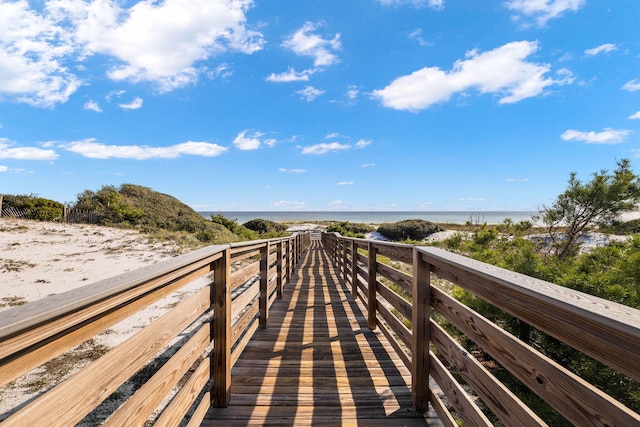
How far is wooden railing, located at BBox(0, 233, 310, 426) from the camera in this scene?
0.61 meters

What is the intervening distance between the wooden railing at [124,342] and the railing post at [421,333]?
3.92 ft

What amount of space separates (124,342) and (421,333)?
1548 millimetres

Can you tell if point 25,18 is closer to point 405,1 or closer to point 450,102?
point 405,1

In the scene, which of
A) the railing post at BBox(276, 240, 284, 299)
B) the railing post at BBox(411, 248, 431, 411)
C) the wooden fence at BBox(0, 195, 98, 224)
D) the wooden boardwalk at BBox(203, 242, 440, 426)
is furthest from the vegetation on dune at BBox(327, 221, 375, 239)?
the railing post at BBox(411, 248, 431, 411)

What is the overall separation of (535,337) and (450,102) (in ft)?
59.3

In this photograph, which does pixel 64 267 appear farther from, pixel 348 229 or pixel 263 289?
pixel 348 229

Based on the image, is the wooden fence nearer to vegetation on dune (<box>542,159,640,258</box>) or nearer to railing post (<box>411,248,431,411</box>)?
railing post (<box>411,248,431,411</box>)

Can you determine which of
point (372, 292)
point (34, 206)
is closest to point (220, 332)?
point (372, 292)

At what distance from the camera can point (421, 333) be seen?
182 centimetres

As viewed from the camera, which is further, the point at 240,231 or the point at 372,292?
the point at 240,231

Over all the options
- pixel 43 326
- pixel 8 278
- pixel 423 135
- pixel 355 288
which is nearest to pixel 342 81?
pixel 423 135

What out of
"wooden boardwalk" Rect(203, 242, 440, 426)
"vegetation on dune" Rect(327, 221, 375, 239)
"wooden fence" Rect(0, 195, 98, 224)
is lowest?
"wooden boardwalk" Rect(203, 242, 440, 426)

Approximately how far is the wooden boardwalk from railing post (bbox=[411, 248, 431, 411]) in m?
0.11

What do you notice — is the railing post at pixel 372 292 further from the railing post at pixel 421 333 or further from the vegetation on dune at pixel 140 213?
the vegetation on dune at pixel 140 213
